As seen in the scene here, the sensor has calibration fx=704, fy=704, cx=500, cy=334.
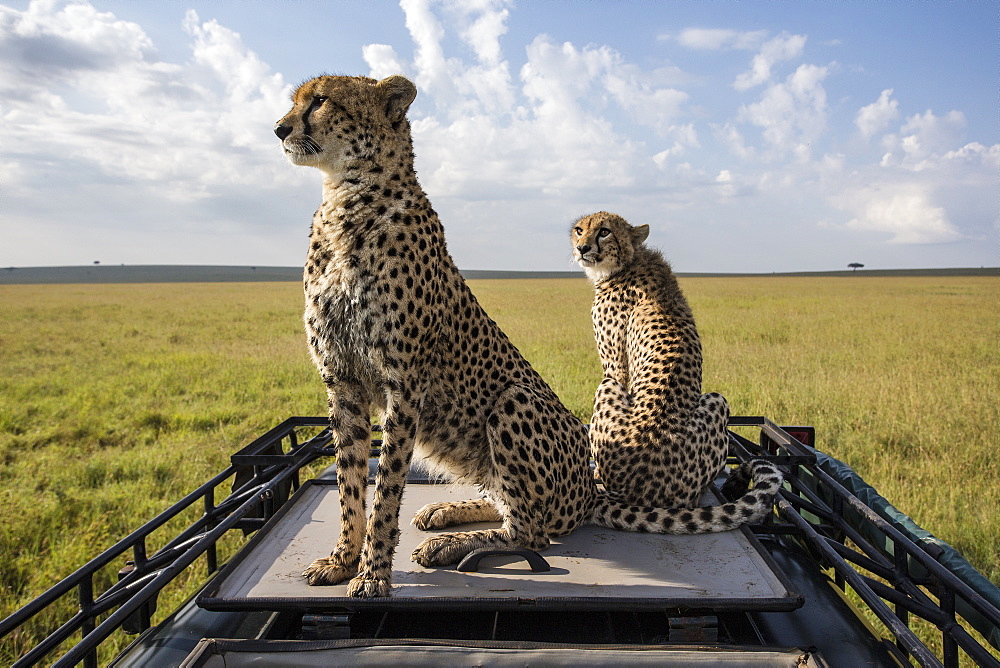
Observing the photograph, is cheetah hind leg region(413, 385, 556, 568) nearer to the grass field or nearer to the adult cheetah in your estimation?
the adult cheetah

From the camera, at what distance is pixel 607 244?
5109 mm

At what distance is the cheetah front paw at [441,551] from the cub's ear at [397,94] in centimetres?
174

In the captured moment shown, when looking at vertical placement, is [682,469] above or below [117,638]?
above

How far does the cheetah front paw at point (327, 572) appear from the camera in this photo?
261 cm

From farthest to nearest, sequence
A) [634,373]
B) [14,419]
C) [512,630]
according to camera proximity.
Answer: [14,419], [634,373], [512,630]

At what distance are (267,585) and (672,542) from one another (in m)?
1.63

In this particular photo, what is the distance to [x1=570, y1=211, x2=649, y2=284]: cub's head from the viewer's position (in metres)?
5.11

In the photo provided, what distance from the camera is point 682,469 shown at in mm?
3561

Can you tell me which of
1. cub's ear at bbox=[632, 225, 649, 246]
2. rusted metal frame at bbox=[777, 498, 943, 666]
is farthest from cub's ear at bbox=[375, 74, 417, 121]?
cub's ear at bbox=[632, 225, 649, 246]

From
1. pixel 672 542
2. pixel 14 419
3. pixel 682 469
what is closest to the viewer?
pixel 672 542

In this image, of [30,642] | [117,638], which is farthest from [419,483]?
[30,642]

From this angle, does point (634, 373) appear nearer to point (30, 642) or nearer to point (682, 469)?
point (682, 469)

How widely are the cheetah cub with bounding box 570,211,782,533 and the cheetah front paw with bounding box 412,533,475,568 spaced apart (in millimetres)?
986

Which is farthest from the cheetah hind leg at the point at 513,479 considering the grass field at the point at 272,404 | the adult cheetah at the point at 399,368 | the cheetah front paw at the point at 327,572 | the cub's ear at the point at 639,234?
the grass field at the point at 272,404
